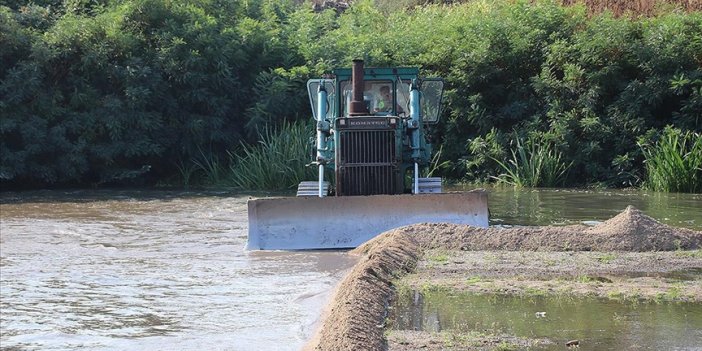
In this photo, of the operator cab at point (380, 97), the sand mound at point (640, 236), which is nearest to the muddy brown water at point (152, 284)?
the operator cab at point (380, 97)

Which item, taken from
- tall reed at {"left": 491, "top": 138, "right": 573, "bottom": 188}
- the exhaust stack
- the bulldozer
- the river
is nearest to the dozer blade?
the bulldozer

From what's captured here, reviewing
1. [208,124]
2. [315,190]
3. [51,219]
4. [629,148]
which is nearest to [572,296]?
[315,190]

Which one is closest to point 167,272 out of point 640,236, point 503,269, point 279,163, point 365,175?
point 503,269

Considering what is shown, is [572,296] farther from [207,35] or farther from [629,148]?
[207,35]

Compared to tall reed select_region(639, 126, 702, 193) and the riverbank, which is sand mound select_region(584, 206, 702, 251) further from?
tall reed select_region(639, 126, 702, 193)

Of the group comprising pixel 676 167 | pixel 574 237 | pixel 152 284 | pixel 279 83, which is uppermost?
pixel 279 83

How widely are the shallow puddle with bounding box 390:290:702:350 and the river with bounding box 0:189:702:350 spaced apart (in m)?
0.97

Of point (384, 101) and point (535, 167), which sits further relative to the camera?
point (535, 167)

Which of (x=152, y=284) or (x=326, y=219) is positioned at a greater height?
(x=326, y=219)

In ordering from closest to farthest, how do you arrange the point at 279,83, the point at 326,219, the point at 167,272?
1. the point at 167,272
2. the point at 326,219
3. the point at 279,83

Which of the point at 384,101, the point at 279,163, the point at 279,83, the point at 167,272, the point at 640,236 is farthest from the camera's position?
the point at 279,83

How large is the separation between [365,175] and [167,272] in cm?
382

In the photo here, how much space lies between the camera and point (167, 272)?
11.9 metres

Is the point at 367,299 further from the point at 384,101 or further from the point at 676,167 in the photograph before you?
the point at 676,167
